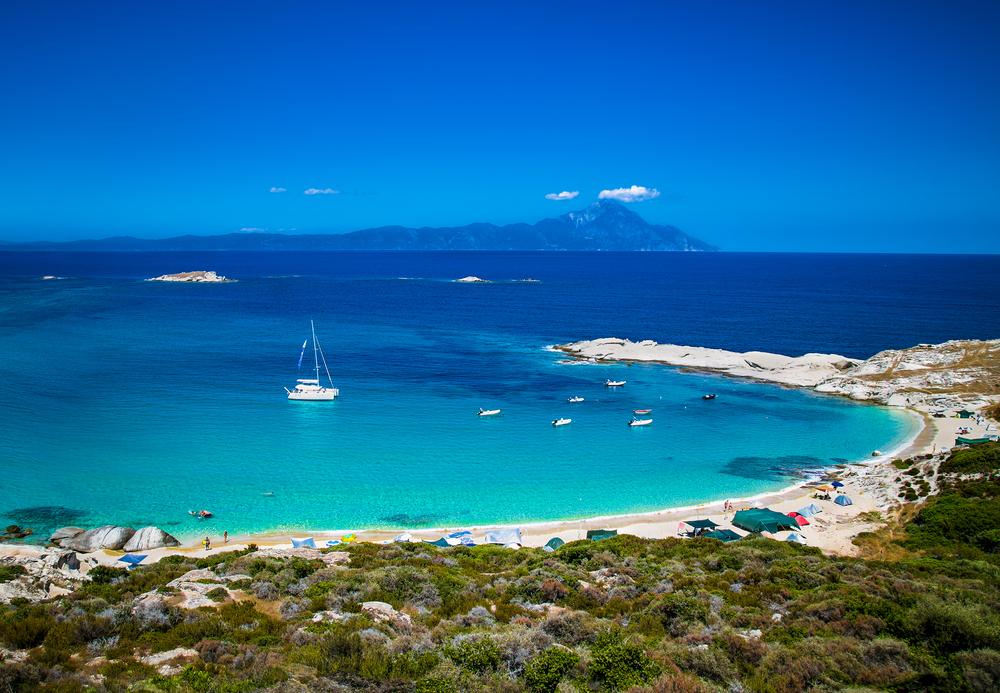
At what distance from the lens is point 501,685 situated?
39.2ft

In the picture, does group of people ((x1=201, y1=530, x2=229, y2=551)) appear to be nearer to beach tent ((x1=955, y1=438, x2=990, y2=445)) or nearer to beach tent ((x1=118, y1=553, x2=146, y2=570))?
beach tent ((x1=118, y1=553, x2=146, y2=570))

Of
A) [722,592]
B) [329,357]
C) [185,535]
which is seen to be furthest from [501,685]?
[329,357]

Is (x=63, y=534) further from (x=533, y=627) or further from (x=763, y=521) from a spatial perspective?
(x=763, y=521)

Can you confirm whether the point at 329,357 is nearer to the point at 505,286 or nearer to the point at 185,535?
the point at 185,535

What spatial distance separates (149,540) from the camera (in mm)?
28438

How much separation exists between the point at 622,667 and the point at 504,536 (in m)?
17.5

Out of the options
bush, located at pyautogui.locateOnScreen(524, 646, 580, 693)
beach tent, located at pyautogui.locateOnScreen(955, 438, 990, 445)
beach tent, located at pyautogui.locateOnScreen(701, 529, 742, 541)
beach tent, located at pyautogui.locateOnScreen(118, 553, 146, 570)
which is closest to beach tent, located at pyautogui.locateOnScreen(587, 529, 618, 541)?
beach tent, located at pyautogui.locateOnScreen(701, 529, 742, 541)

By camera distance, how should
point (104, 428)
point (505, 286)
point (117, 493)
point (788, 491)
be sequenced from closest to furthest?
1. point (117, 493)
2. point (788, 491)
3. point (104, 428)
4. point (505, 286)

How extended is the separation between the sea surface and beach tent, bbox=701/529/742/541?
622 cm

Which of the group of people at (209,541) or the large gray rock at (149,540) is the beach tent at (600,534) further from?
the large gray rock at (149,540)

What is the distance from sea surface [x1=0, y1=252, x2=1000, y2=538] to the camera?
35.4 metres

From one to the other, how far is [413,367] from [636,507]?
3860cm

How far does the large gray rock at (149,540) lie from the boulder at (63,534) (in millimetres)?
2774

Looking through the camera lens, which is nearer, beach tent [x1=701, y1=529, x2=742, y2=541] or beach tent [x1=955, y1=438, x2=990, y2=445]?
beach tent [x1=701, y1=529, x2=742, y2=541]
